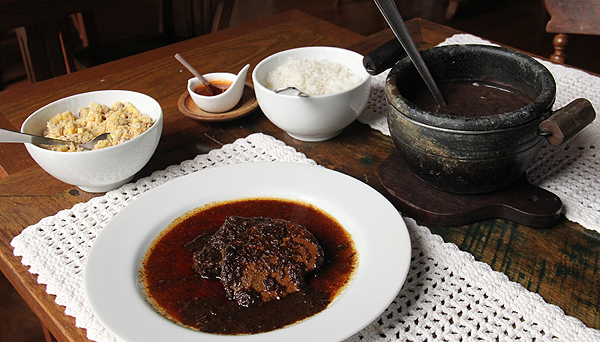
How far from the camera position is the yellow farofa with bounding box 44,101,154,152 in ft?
3.50

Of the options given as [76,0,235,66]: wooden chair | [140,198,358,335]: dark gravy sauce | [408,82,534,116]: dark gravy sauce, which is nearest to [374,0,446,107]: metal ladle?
[408,82,534,116]: dark gravy sauce

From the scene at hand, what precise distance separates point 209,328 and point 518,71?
31.2 inches

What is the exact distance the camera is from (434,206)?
0.97 m

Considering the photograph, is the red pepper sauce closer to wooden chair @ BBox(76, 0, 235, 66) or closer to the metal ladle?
the metal ladle

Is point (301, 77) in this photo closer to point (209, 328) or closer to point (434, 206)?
point (434, 206)

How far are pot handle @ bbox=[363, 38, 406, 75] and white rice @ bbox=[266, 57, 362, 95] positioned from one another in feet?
0.50

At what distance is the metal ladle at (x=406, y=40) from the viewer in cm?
96

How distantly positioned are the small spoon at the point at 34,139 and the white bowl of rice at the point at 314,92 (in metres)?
0.38

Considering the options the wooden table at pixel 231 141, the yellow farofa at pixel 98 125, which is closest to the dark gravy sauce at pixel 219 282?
the wooden table at pixel 231 141

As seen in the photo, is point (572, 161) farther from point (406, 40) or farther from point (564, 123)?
point (406, 40)

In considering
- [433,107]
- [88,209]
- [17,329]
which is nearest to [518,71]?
[433,107]

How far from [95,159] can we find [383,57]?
2.08ft

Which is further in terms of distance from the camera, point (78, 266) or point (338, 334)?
point (78, 266)

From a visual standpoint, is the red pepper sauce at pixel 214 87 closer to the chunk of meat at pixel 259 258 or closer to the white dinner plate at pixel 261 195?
the white dinner plate at pixel 261 195
